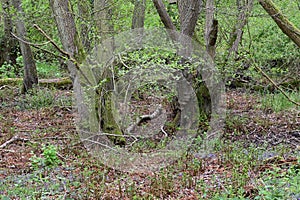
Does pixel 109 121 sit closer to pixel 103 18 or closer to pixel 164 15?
pixel 103 18

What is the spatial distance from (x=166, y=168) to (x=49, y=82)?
988 centimetres

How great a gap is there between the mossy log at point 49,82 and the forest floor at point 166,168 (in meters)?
4.01

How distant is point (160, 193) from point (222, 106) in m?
5.85

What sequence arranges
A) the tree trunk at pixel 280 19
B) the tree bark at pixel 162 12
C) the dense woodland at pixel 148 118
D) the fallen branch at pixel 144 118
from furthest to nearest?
the fallen branch at pixel 144 118
the tree bark at pixel 162 12
the tree trunk at pixel 280 19
the dense woodland at pixel 148 118

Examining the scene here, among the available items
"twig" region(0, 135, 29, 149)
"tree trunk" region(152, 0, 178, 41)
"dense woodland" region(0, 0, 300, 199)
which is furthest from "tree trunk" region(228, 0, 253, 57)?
"twig" region(0, 135, 29, 149)

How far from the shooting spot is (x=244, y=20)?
9781 millimetres

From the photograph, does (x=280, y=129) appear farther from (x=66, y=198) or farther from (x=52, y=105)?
(x=52, y=105)

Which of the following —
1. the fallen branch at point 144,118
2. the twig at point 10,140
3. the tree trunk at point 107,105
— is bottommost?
the fallen branch at point 144,118

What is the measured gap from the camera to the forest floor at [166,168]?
197 inches

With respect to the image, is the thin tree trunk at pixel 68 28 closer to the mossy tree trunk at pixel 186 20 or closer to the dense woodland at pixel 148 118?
the dense woodland at pixel 148 118

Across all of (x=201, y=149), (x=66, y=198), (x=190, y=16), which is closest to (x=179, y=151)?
(x=201, y=149)

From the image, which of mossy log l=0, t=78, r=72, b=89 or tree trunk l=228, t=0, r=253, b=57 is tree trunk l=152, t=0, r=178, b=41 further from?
mossy log l=0, t=78, r=72, b=89

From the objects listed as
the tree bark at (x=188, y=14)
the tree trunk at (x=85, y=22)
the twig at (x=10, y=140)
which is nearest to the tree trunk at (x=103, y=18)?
the tree trunk at (x=85, y=22)

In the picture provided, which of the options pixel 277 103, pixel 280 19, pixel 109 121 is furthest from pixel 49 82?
pixel 280 19
